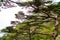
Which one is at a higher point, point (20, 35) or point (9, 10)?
point (9, 10)

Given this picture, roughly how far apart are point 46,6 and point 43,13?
2.0 inches

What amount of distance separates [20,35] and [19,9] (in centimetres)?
17

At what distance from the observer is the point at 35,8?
34.8 inches

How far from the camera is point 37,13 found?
2.85 ft

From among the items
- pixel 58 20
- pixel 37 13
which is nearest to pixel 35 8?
pixel 37 13

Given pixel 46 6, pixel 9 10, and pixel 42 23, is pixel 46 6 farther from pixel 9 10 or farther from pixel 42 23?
pixel 9 10

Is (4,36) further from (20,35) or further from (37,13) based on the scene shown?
(37,13)

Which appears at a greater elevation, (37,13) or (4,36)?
(37,13)

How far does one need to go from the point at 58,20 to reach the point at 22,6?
0.23m

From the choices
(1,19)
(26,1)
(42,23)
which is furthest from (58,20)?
(1,19)

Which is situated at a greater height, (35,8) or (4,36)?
(35,8)

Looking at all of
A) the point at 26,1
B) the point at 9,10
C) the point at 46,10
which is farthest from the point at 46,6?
the point at 9,10

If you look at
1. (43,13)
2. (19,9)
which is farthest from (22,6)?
(43,13)

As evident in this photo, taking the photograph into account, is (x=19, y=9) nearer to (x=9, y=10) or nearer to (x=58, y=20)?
(x=9, y=10)
